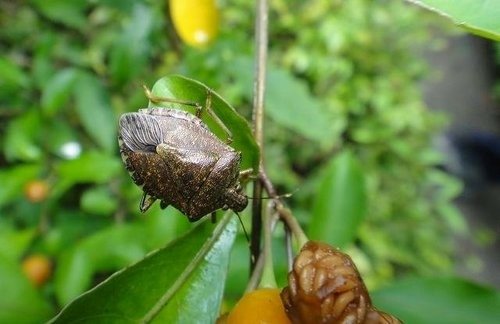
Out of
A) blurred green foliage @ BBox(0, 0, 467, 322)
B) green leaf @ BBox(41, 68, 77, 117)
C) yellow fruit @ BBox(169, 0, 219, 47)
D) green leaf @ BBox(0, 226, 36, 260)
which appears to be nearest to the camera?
yellow fruit @ BBox(169, 0, 219, 47)

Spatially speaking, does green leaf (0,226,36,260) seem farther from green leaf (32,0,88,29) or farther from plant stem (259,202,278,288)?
plant stem (259,202,278,288)

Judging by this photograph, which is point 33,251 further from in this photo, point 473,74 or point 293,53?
point 473,74

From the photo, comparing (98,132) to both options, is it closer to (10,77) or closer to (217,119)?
(10,77)

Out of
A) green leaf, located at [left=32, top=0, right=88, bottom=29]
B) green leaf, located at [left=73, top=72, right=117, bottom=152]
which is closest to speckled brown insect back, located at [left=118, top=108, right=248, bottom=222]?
green leaf, located at [left=73, top=72, right=117, bottom=152]

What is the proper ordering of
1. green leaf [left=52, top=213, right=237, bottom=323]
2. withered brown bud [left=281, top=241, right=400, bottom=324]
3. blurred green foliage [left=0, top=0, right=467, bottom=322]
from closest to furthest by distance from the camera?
1. withered brown bud [left=281, top=241, right=400, bottom=324]
2. green leaf [left=52, top=213, right=237, bottom=323]
3. blurred green foliage [left=0, top=0, right=467, bottom=322]

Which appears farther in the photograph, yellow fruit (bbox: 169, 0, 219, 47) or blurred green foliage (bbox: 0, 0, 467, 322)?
blurred green foliage (bbox: 0, 0, 467, 322)

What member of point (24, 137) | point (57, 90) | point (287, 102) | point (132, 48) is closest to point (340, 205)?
point (287, 102)
